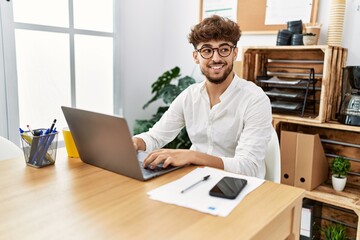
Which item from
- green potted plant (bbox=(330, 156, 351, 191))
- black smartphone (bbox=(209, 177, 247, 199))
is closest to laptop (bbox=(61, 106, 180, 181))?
black smartphone (bbox=(209, 177, 247, 199))

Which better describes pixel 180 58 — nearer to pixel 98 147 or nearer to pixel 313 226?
pixel 313 226

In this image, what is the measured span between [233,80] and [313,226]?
117cm

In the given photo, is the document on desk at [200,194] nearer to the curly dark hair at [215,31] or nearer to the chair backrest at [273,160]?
the chair backrest at [273,160]

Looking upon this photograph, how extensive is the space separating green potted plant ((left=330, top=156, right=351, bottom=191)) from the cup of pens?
156 centimetres

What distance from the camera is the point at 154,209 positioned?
0.84 m

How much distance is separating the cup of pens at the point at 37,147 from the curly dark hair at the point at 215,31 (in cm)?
74

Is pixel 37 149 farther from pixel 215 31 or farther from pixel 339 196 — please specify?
pixel 339 196

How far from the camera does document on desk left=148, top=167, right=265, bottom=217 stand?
839 mm

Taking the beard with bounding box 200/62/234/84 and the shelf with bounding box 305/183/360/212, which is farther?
the shelf with bounding box 305/183/360/212

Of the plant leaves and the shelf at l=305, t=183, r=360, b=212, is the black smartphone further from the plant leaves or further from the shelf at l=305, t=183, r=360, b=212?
the plant leaves

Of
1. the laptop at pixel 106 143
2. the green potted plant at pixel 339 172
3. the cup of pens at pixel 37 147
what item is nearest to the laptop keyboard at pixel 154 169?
the laptop at pixel 106 143

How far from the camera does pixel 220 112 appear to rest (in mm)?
1549

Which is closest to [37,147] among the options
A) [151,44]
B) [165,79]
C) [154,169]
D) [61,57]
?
[154,169]

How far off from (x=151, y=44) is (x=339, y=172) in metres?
1.84
